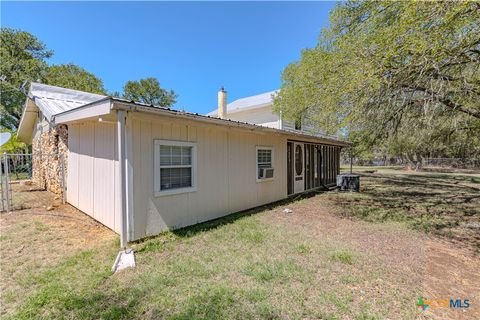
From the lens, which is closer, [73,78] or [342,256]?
[342,256]

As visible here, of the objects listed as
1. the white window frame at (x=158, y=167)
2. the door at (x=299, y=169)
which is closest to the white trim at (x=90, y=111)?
the white window frame at (x=158, y=167)

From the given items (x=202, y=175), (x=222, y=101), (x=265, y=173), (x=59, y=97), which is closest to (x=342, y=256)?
(x=202, y=175)

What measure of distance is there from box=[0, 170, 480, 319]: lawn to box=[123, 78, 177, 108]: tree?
95.5 feet

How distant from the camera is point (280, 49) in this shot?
14906 millimetres

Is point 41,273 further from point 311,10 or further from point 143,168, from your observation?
point 311,10

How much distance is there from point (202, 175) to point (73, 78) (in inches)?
948

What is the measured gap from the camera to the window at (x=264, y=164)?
769 centimetres

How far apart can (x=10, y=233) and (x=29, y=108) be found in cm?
825

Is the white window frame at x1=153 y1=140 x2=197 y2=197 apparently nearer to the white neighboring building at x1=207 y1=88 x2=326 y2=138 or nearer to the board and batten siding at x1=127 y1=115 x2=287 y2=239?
the board and batten siding at x1=127 y1=115 x2=287 y2=239

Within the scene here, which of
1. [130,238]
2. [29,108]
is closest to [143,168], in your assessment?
[130,238]

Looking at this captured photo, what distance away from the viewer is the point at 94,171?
19.2 feet

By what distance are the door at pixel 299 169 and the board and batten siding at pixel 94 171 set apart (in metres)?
7.06

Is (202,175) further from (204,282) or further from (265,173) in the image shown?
(204,282)

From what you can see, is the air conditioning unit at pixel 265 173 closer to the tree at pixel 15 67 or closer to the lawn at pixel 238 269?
the lawn at pixel 238 269
